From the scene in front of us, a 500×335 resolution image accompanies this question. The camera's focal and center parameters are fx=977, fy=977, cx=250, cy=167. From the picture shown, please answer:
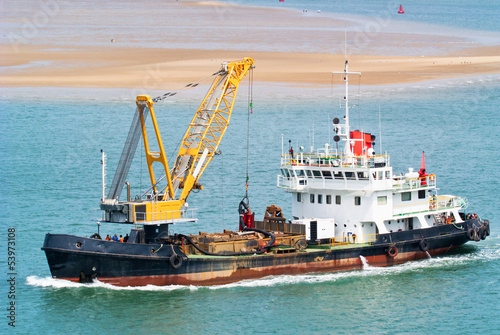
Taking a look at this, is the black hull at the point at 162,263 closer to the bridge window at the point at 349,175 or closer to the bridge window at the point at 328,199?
the bridge window at the point at 328,199

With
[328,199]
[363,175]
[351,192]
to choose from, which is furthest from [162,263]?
[363,175]

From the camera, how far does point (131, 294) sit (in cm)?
4428

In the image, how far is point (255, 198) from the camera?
6291 cm

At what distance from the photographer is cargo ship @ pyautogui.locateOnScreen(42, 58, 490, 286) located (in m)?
45.1

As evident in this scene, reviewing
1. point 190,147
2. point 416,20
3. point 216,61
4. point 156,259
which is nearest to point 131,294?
point 156,259

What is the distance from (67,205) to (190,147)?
14009mm

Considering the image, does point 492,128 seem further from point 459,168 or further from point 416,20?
point 416,20

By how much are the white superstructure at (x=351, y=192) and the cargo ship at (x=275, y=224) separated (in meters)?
0.05

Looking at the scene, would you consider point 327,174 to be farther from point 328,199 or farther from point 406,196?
point 406,196

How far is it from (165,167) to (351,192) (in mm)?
9892

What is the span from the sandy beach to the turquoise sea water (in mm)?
5647

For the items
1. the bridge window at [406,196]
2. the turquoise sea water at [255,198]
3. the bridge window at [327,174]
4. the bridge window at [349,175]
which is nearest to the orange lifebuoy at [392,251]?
the turquoise sea water at [255,198]

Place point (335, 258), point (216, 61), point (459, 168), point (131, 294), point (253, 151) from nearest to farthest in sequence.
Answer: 1. point (131, 294)
2. point (335, 258)
3. point (459, 168)
4. point (253, 151)
5. point (216, 61)

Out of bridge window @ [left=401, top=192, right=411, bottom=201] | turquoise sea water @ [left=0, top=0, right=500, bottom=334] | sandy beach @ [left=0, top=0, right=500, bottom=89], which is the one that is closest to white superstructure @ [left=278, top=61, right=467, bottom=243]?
bridge window @ [left=401, top=192, right=411, bottom=201]
